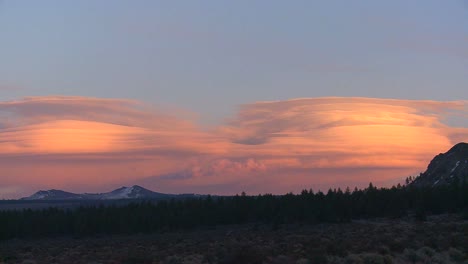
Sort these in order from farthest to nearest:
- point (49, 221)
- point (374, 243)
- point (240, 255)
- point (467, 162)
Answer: point (467, 162) → point (49, 221) → point (374, 243) → point (240, 255)

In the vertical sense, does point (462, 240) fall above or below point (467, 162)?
below

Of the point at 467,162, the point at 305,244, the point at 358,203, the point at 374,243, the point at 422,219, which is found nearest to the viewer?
the point at 374,243

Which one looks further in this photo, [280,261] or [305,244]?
[305,244]

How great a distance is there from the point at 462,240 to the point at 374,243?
19.9ft

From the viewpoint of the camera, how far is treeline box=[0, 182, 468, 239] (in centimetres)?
12306

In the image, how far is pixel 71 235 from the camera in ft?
429

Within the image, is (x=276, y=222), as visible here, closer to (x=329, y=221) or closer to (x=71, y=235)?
(x=329, y=221)

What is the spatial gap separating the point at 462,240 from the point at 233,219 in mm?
76248

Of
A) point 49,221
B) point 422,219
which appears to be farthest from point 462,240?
point 49,221

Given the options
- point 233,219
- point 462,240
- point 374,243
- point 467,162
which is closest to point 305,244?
point 374,243

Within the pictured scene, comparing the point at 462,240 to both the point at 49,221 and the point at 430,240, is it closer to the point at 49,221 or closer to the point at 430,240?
the point at 430,240

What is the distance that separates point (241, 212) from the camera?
135m

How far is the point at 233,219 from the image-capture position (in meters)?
133

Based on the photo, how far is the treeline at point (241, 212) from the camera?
123062mm
